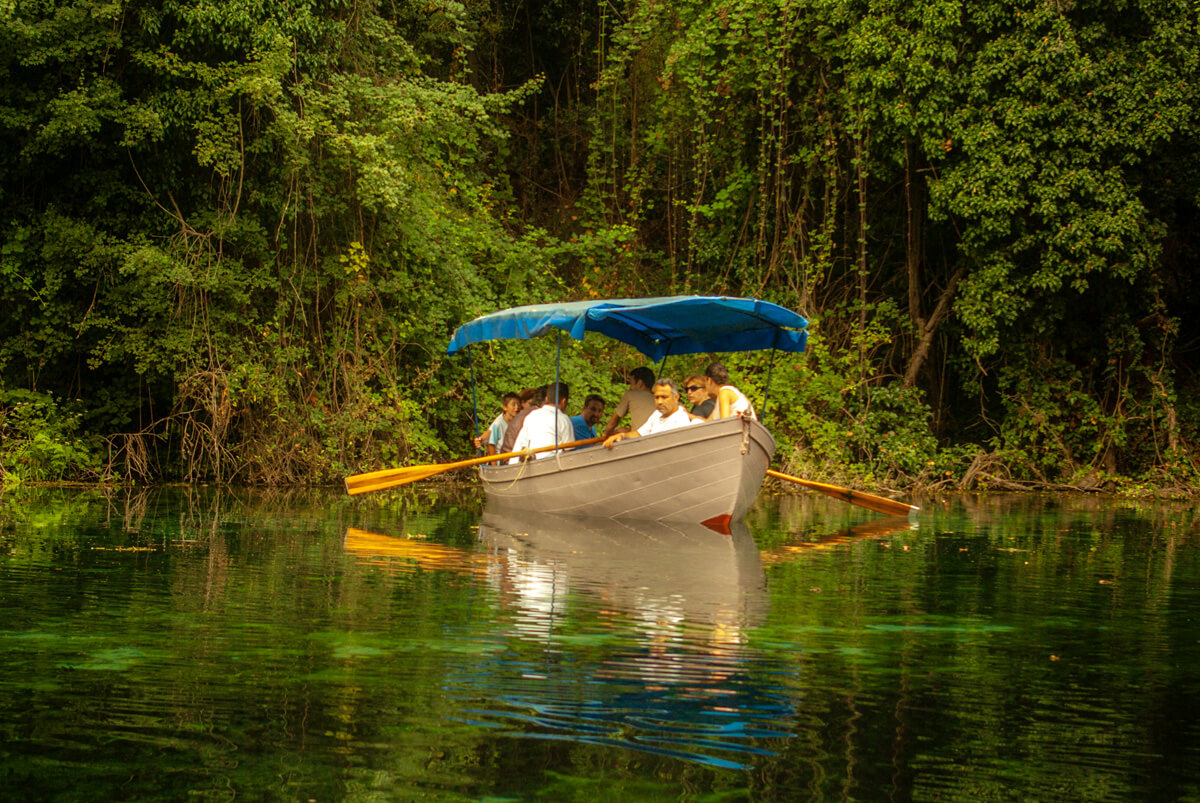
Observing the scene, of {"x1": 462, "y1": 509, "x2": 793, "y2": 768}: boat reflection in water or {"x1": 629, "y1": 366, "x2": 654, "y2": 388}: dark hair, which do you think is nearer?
{"x1": 462, "y1": 509, "x2": 793, "y2": 768}: boat reflection in water

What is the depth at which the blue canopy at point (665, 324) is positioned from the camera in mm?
13188

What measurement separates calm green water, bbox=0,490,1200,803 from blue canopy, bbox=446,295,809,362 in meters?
3.17

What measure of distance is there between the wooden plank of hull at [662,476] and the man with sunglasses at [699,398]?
1.09 meters

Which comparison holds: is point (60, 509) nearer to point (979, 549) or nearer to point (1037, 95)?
point (979, 549)

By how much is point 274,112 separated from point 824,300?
392 inches

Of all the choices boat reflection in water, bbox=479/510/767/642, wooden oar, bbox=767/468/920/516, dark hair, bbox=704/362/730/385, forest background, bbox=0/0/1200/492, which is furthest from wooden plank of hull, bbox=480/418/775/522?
forest background, bbox=0/0/1200/492

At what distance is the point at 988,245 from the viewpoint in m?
19.5

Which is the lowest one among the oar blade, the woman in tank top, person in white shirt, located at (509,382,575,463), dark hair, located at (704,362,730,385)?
the oar blade

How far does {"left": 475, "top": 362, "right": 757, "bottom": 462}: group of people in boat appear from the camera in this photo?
12539 millimetres

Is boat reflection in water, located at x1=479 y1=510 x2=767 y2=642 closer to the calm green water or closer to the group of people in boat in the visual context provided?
the calm green water

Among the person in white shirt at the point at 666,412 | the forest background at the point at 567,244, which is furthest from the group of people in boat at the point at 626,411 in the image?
the forest background at the point at 567,244

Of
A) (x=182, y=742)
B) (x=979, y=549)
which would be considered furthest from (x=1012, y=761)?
(x=979, y=549)

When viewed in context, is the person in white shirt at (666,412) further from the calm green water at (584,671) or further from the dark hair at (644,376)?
the calm green water at (584,671)

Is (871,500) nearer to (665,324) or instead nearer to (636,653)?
(665,324)
